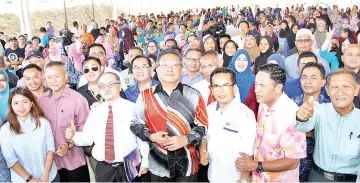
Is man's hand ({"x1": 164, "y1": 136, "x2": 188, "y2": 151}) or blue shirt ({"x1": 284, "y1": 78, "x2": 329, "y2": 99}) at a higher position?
blue shirt ({"x1": 284, "y1": 78, "x2": 329, "y2": 99})

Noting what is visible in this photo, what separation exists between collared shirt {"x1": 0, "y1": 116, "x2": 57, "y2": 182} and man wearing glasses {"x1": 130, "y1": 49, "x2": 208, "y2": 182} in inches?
27.4

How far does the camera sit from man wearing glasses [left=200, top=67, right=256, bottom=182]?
7.96ft

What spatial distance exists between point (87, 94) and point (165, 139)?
52.9 inches

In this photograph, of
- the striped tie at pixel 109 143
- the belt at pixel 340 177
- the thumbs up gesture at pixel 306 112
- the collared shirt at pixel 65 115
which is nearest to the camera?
the thumbs up gesture at pixel 306 112

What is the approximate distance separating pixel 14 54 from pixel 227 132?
611 centimetres

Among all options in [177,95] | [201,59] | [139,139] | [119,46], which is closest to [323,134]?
[177,95]

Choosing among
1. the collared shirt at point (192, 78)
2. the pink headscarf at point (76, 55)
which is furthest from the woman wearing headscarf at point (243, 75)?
the pink headscarf at point (76, 55)

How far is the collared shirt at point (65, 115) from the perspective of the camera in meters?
2.94

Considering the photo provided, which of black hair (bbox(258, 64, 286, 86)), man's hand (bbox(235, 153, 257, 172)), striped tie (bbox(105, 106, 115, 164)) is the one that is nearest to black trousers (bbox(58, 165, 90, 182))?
striped tie (bbox(105, 106, 115, 164))

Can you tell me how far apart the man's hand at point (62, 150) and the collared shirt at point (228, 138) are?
44.1 inches

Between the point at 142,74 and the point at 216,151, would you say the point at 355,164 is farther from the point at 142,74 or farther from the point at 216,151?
the point at 142,74

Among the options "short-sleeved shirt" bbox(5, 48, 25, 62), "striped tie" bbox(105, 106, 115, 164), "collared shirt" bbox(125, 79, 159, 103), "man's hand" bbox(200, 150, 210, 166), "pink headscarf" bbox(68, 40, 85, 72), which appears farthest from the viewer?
"short-sleeved shirt" bbox(5, 48, 25, 62)

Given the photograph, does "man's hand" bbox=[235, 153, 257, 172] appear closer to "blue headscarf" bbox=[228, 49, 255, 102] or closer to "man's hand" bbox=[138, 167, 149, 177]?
"man's hand" bbox=[138, 167, 149, 177]

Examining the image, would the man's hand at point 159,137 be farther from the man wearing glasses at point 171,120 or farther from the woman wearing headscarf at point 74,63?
the woman wearing headscarf at point 74,63
